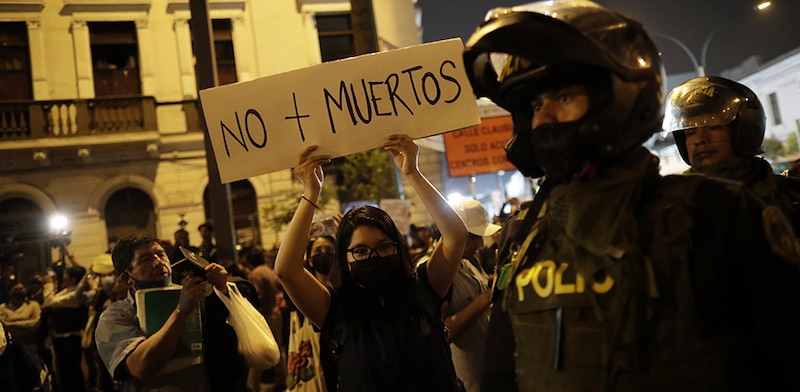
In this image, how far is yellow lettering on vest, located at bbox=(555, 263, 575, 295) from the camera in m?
1.48

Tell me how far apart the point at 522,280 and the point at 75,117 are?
16.8 m

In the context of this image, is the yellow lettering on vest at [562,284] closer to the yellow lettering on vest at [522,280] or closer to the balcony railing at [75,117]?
the yellow lettering on vest at [522,280]

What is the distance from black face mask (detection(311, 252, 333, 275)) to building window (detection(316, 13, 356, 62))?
14.9 m

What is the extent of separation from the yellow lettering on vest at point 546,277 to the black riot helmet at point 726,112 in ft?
5.45

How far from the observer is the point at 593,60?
56.1 inches

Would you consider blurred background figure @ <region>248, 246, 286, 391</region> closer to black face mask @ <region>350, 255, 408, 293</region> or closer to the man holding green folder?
the man holding green folder

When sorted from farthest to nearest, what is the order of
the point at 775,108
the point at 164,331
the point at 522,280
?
the point at 775,108 < the point at 164,331 < the point at 522,280

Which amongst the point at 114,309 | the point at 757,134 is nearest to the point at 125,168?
the point at 114,309

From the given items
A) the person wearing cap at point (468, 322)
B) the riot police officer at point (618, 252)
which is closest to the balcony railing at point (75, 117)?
the person wearing cap at point (468, 322)

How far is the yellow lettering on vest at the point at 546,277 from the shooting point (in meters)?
1.53

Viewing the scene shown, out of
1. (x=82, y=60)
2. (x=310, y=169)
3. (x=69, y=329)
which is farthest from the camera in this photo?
(x=82, y=60)

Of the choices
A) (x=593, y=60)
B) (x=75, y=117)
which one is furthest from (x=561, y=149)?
(x=75, y=117)

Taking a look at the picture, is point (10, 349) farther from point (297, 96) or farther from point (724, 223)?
point (724, 223)

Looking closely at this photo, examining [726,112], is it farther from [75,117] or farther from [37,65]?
[37,65]
